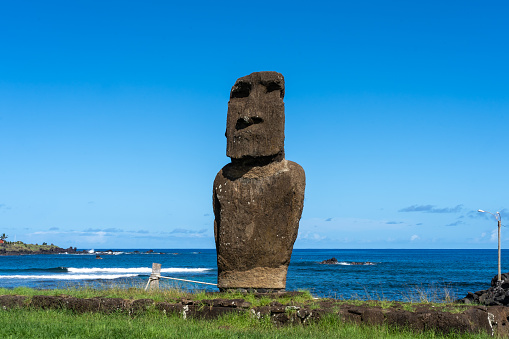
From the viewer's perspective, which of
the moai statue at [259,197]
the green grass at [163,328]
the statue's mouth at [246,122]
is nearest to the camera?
the green grass at [163,328]

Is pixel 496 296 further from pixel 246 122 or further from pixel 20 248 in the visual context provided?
pixel 20 248

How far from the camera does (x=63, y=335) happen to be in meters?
7.23

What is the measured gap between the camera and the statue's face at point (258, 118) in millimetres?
10062

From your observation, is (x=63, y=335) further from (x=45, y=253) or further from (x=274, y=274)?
(x=45, y=253)

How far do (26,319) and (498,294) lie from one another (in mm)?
17708

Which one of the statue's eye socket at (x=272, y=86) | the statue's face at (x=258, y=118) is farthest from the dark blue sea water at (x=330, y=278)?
the statue's eye socket at (x=272, y=86)

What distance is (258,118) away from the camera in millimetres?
10148

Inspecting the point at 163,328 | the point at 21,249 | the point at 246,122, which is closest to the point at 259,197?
the point at 246,122

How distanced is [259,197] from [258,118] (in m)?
1.58

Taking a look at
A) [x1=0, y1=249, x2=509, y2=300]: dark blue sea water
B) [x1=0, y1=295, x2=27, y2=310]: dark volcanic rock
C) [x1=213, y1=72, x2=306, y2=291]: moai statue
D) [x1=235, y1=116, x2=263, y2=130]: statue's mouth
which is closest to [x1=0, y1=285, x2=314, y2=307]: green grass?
[x1=0, y1=295, x2=27, y2=310]: dark volcanic rock

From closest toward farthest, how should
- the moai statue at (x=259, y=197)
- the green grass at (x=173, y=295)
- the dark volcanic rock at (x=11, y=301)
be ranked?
the green grass at (x=173, y=295)
the moai statue at (x=259, y=197)
the dark volcanic rock at (x=11, y=301)

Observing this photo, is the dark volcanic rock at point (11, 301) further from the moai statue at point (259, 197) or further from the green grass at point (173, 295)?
the moai statue at point (259, 197)

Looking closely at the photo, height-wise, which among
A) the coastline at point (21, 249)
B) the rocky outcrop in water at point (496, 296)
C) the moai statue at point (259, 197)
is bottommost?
the coastline at point (21, 249)

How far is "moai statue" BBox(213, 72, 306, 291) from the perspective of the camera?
1001cm
